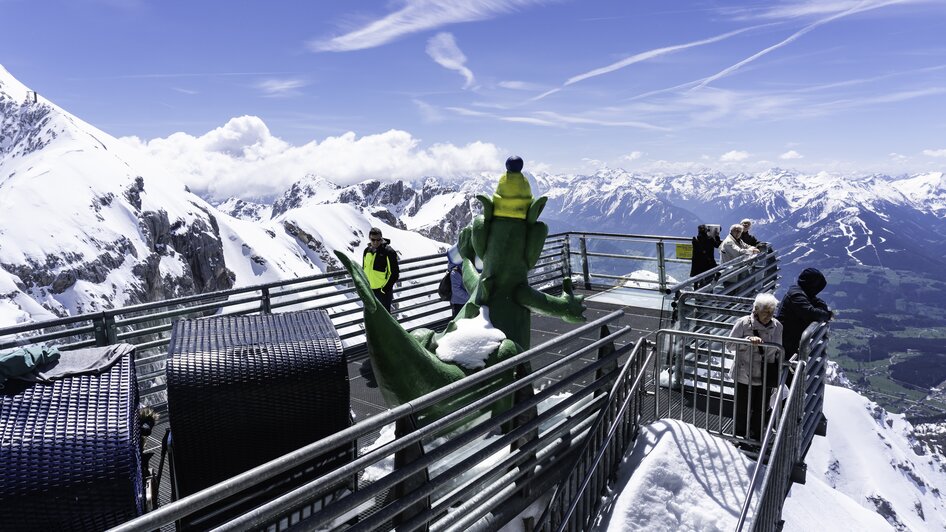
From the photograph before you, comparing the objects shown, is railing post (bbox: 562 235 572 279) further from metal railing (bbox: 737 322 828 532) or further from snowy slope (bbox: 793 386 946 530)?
snowy slope (bbox: 793 386 946 530)

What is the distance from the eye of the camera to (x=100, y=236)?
393 feet

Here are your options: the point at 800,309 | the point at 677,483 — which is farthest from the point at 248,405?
the point at 800,309

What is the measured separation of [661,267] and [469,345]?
366 inches

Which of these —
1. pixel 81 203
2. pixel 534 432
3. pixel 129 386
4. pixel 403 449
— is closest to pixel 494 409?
pixel 534 432

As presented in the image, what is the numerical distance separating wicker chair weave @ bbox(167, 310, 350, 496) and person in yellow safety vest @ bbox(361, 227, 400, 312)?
16.0ft

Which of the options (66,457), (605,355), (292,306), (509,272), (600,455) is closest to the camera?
(66,457)

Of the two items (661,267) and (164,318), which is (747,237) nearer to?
(661,267)

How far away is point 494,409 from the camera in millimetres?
5477

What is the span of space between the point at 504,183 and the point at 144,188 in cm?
16251

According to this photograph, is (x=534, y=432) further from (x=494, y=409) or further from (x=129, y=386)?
(x=129, y=386)

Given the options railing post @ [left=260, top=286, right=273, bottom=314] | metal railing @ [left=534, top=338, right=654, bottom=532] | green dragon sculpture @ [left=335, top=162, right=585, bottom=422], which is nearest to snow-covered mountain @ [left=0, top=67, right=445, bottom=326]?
railing post @ [left=260, top=286, right=273, bottom=314]

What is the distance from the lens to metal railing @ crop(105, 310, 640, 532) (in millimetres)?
2639

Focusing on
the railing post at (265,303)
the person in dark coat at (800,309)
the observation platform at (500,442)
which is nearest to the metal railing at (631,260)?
the observation platform at (500,442)

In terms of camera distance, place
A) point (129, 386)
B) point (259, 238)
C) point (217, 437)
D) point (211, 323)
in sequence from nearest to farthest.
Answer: point (129, 386) < point (217, 437) < point (211, 323) < point (259, 238)
